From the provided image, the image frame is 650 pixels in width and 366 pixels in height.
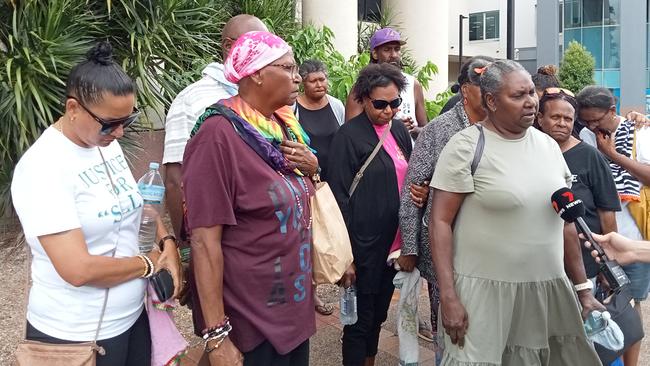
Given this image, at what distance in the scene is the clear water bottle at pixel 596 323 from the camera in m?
2.71

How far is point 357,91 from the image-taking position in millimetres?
3629

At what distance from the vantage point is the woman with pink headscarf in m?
2.11

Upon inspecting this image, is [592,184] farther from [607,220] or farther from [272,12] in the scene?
[272,12]

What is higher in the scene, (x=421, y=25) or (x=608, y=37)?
(x=608, y=37)

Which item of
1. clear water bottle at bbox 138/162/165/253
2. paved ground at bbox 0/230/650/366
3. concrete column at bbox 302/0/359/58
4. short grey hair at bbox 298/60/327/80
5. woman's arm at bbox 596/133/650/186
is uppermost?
concrete column at bbox 302/0/359/58

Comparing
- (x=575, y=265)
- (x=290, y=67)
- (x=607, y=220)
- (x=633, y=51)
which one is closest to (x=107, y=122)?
(x=290, y=67)

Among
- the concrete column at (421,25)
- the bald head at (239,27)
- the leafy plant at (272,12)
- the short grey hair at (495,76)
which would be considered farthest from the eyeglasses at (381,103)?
the concrete column at (421,25)

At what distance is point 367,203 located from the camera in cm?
344

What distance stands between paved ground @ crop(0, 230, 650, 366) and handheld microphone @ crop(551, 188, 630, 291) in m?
1.93

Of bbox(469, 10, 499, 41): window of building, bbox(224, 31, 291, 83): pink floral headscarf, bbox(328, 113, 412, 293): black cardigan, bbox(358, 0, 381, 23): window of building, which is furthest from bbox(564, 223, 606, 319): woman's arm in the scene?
bbox(469, 10, 499, 41): window of building

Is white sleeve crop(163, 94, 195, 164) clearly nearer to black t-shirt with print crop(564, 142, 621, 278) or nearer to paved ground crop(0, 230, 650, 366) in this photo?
paved ground crop(0, 230, 650, 366)

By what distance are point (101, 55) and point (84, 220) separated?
586 millimetres

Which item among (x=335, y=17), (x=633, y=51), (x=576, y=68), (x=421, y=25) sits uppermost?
(x=633, y=51)

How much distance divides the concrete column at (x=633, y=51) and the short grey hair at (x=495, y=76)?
31.8 metres
